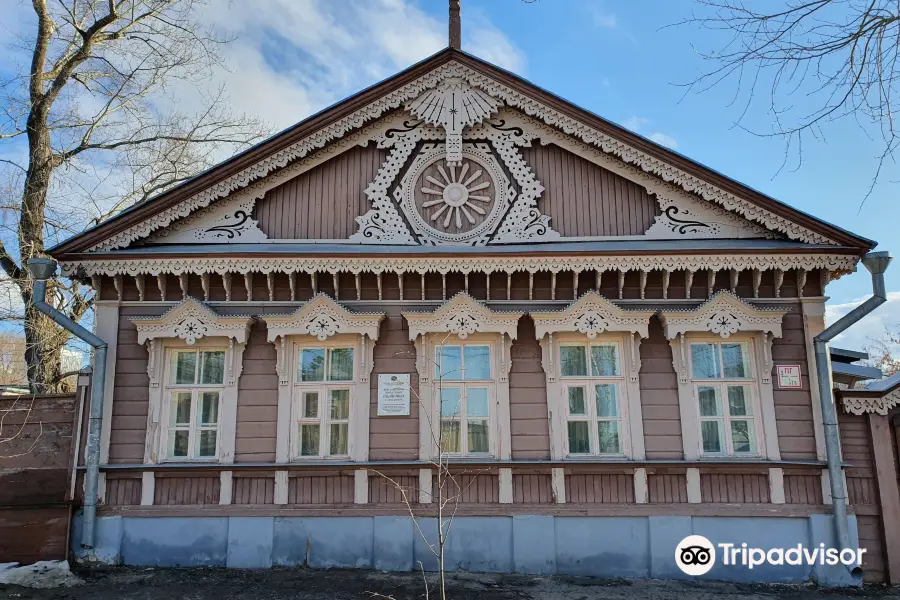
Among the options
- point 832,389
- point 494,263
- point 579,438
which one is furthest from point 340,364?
point 832,389

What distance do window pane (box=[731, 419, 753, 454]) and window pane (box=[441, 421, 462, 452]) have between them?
347cm

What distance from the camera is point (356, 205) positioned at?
29.9 ft

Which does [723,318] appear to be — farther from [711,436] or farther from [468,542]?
[468,542]

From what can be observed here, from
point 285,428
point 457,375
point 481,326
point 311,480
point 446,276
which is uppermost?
point 446,276

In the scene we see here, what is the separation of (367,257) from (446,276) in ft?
3.61

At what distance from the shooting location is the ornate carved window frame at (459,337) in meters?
8.39

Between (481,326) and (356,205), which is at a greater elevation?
(356,205)

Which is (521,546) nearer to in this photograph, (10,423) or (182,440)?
(182,440)

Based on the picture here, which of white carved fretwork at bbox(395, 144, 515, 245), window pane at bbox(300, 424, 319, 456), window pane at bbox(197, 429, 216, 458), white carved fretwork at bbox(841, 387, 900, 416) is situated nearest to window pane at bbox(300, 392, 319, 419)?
window pane at bbox(300, 424, 319, 456)

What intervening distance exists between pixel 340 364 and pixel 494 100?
13.9 feet

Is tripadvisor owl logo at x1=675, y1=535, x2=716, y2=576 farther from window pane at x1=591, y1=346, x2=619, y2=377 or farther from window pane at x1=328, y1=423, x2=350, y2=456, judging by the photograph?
window pane at x1=328, y1=423, x2=350, y2=456

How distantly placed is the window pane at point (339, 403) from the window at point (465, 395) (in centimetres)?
119

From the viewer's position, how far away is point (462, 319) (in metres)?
8.45

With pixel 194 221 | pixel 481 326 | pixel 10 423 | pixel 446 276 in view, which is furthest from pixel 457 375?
A: pixel 10 423
